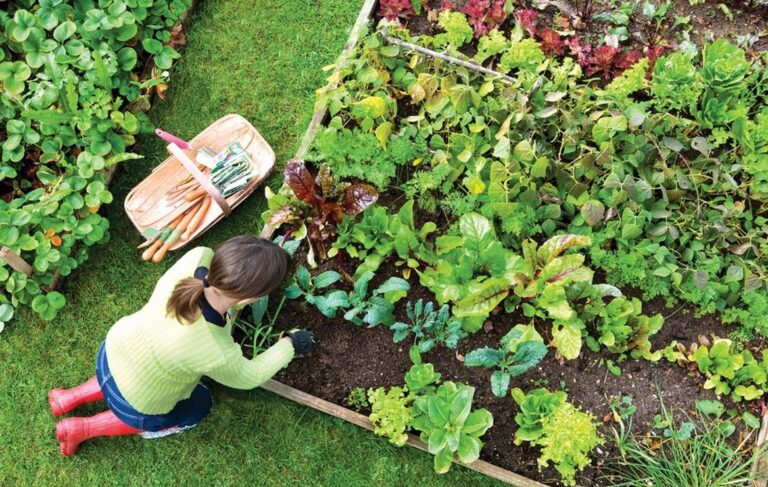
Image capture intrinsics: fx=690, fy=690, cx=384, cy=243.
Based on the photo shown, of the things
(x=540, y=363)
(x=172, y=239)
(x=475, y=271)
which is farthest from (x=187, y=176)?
(x=540, y=363)

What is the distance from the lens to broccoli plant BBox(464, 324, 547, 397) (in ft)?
10.9

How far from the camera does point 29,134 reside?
145 inches

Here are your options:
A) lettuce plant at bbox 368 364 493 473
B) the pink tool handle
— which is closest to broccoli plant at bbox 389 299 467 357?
lettuce plant at bbox 368 364 493 473

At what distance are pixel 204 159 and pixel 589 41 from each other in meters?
2.31

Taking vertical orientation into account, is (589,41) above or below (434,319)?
above

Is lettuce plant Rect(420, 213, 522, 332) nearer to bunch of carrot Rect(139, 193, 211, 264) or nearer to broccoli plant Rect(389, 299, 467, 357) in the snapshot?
broccoli plant Rect(389, 299, 467, 357)

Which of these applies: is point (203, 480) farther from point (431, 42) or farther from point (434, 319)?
point (431, 42)

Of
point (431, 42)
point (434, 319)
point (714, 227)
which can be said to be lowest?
point (434, 319)

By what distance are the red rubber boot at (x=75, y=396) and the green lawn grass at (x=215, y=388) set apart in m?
0.14

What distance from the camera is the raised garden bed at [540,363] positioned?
3475mm

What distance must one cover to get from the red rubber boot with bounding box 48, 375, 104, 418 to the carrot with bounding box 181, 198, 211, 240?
902mm

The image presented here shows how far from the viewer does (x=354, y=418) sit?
3535 mm

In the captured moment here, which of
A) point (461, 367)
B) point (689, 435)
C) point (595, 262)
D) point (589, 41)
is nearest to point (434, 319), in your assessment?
point (461, 367)

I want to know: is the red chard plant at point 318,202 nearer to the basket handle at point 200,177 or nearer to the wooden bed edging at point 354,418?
the basket handle at point 200,177
